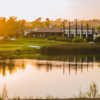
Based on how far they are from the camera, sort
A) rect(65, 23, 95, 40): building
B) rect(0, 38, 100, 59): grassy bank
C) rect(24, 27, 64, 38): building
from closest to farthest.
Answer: rect(0, 38, 100, 59): grassy bank
rect(24, 27, 64, 38): building
rect(65, 23, 95, 40): building

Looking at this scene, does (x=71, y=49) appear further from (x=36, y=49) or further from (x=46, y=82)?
(x=46, y=82)

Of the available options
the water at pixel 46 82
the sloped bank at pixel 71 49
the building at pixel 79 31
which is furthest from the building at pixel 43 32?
the water at pixel 46 82

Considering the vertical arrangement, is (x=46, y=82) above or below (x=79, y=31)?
above

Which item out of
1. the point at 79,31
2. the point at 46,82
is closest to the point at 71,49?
the point at 46,82

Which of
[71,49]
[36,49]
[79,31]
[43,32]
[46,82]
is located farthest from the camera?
[79,31]

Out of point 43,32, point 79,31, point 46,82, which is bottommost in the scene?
point 79,31

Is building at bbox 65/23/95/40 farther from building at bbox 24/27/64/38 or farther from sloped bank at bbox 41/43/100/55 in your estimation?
sloped bank at bbox 41/43/100/55

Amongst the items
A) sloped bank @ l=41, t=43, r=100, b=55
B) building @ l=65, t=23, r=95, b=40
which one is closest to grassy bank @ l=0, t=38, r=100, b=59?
sloped bank @ l=41, t=43, r=100, b=55

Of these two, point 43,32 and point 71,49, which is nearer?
point 71,49

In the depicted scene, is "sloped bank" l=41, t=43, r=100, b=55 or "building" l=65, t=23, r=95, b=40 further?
"building" l=65, t=23, r=95, b=40

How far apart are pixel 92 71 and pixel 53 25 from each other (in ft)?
48.7

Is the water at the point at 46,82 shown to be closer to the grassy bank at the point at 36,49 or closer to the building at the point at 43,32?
the grassy bank at the point at 36,49

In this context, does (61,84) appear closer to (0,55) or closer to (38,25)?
(0,55)

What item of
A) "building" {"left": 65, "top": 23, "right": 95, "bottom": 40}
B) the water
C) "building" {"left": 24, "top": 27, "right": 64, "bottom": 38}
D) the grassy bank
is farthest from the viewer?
"building" {"left": 65, "top": 23, "right": 95, "bottom": 40}
